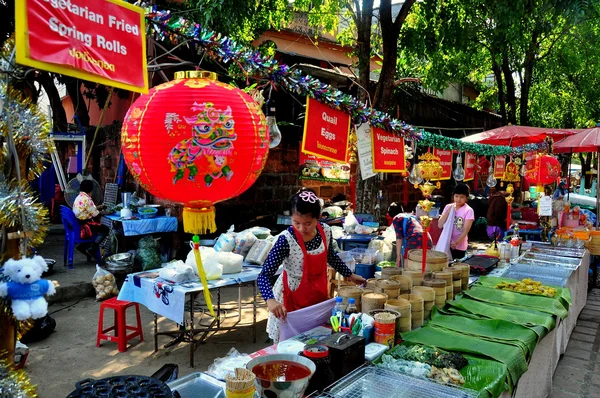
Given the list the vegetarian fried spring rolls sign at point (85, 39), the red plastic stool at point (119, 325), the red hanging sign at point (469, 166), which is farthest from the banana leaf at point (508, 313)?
the red hanging sign at point (469, 166)

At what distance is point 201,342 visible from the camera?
5367mm

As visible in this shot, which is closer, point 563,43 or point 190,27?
point 190,27

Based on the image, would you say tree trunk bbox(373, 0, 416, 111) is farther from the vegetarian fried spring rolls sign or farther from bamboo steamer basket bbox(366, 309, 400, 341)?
the vegetarian fried spring rolls sign

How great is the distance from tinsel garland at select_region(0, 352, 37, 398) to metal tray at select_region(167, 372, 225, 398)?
2.16ft

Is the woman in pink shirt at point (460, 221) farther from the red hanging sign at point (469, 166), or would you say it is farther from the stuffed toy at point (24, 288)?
the stuffed toy at point (24, 288)

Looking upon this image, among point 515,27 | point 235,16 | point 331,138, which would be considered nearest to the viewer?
point 331,138

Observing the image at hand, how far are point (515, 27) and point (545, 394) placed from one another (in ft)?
19.9

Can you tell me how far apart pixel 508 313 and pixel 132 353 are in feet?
13.9

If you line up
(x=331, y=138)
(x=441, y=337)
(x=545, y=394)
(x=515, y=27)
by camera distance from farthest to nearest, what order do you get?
(x=515, y=27)
(x=331, y=138)
(x=545, y=394)
(x=441, y=337)

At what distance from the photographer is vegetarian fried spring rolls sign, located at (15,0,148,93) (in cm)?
184

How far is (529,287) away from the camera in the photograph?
441cm

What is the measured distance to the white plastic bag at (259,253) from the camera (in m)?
6.09

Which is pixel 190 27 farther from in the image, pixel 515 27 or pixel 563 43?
pixel 563 43

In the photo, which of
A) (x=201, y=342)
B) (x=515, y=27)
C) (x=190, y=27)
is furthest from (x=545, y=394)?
(x=515, y=27)
